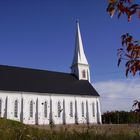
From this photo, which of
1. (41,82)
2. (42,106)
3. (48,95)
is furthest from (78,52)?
(42,106)

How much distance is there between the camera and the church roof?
49219 mm

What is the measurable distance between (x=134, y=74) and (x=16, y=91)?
150ft

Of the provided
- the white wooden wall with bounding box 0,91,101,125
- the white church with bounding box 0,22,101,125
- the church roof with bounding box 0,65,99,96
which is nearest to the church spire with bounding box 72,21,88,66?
the white church with bounding box 0,22,101,125

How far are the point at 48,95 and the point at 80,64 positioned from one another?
16192 mm

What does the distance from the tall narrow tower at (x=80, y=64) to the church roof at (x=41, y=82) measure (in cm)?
170

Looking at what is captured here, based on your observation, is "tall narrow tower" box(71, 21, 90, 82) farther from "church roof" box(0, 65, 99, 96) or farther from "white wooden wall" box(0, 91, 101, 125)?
"white wooden wall" box(0, 91, 101, 125)

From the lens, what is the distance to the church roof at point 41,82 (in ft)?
161

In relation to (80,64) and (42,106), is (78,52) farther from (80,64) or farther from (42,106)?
(42,106)

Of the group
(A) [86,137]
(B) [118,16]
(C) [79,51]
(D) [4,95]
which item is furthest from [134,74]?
(C) [79,51]

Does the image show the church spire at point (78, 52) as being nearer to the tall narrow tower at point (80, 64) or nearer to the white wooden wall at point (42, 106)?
the tall narrow tower at point (80, 64)

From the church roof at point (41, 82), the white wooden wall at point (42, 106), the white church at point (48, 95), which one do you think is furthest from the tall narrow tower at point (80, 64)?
the white wooden wall at point (42, 106)

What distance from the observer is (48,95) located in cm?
5156

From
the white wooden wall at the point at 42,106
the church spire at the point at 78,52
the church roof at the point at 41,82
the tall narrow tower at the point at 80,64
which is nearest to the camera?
the white wooden wall at the point at 42,106

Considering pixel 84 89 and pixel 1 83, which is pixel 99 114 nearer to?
pixel 84 89
